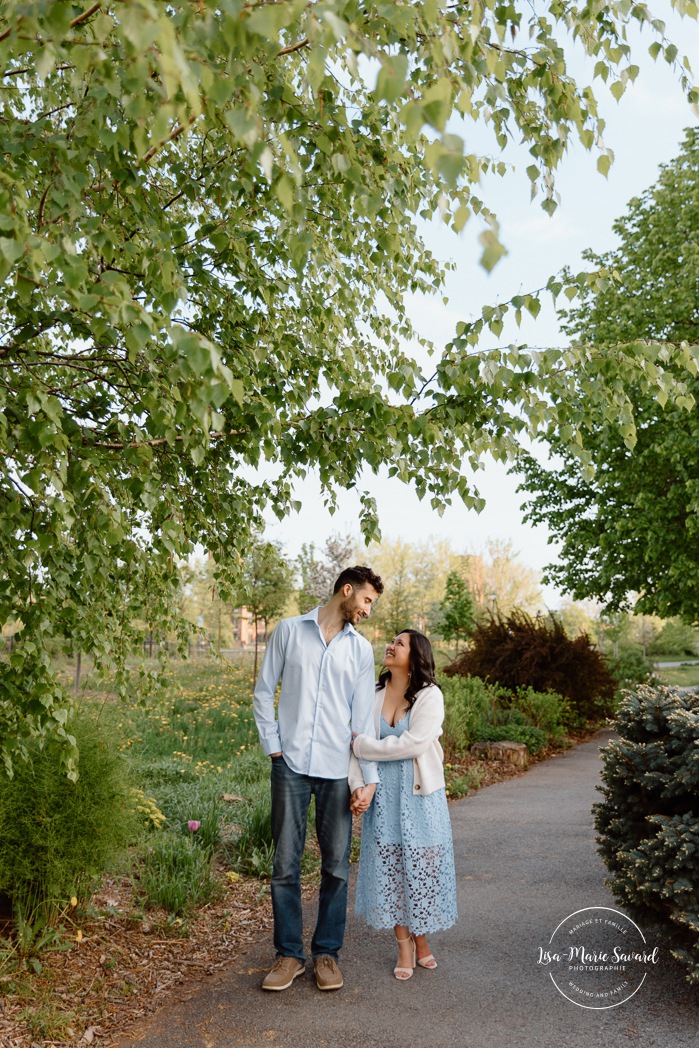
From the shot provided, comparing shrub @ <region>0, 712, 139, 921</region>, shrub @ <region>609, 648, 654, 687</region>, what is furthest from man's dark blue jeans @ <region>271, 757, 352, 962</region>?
shrub @ <region>609, 648, 654, 687</region>

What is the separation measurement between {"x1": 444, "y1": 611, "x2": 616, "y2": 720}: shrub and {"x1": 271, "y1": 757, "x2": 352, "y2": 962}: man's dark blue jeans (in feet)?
30.9

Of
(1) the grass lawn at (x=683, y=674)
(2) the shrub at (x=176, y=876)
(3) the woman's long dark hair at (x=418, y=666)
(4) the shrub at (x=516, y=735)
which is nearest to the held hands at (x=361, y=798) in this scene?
(3) the woman's long dark hair at (x=418, y=666)

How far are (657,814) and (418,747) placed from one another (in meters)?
1.29

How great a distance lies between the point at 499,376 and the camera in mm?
3479

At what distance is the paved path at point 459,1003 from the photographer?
3594mm

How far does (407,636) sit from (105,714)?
270cm

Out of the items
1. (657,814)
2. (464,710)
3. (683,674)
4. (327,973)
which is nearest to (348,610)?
(327,973)

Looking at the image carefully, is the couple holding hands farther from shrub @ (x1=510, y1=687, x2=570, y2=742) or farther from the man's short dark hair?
shrub @ (x1=510, y1=687, x2=570, y2=742)

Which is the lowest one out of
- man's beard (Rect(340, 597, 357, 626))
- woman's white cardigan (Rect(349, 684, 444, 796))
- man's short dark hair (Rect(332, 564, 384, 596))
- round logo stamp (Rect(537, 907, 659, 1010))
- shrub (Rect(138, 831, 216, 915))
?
round logo stamp (Rect(537, 907, 659, 1010))

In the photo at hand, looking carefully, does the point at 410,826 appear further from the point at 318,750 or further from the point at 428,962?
the point at 428,962

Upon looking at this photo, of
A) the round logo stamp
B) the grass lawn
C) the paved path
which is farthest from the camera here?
the grass lawn

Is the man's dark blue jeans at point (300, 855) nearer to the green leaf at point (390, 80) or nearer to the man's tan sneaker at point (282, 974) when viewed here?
the man's tan sneaker at point (282, 974)

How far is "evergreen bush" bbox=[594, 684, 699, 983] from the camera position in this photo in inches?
149

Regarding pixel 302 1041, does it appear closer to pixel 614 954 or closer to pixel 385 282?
pixel 614 954
